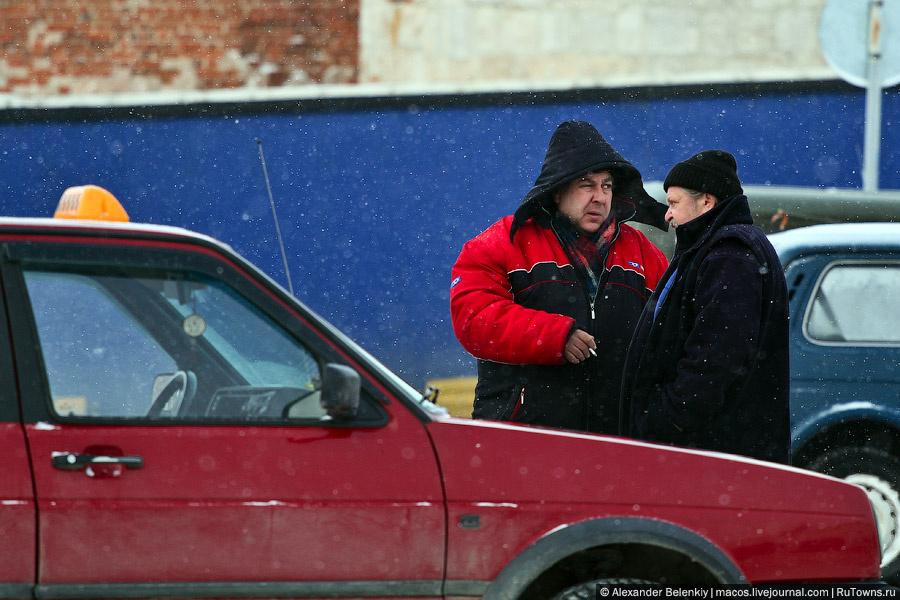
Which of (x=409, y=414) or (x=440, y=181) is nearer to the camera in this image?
(x=409, y=414)

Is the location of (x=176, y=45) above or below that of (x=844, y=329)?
above

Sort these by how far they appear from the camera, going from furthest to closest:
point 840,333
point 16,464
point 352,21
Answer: point 352,21
point 840,333
point 16,464

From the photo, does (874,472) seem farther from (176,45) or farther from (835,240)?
(176,45)

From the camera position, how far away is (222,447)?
2.83m

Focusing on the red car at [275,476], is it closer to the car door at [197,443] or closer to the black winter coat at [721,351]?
the car door at [197,443]

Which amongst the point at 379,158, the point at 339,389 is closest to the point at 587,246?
the point at 339,389

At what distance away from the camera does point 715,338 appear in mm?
3434

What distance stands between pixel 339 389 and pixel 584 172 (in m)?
1.69

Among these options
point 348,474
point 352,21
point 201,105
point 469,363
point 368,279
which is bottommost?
point 469,363

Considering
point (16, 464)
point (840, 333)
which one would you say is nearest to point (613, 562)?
point (16, 464)

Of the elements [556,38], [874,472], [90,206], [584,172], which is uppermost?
[556,38]

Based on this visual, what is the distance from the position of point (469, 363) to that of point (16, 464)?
7626 mm

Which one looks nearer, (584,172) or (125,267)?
(125,267)

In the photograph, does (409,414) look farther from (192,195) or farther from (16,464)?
(192,195)
